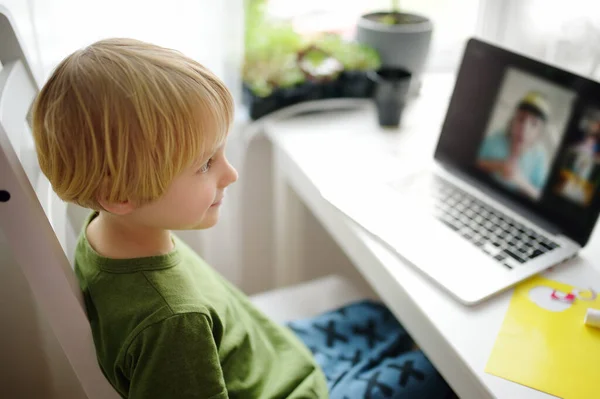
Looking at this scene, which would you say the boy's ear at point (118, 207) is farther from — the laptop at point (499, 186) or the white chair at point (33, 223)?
the laptop at point (499, 186)

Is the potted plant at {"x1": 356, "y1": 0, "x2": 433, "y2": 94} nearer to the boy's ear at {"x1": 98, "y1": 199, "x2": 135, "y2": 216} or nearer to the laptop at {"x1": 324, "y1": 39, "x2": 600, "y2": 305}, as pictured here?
the laptop at {"x1": 324, "y1": 39, "x2": 600, "y2": 305}

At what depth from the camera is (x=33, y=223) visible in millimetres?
625

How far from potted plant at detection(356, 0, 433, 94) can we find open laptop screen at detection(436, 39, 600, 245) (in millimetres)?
263

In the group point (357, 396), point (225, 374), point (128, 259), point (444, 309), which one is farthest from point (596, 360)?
point (128, 259)

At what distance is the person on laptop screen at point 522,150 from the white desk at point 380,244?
0.14 metres

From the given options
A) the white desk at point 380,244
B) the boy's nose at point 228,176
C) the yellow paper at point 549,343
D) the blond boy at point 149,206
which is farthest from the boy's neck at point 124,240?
the yellow paper at point 549,343

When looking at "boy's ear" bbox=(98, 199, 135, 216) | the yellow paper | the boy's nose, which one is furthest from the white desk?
"boy's ear" bbox=(98, 199, 135, 216)

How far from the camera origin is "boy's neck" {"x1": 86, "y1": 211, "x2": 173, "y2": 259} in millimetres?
738

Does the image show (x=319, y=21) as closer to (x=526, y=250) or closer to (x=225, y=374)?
(x=526, y=250)

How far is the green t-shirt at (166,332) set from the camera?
67cm

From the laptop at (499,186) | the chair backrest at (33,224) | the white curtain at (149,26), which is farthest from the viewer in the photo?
the white curtain at (149,26)

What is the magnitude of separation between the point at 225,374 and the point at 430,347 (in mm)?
274

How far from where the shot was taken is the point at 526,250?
0.91 meters

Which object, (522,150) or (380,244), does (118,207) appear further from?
(522,150)
